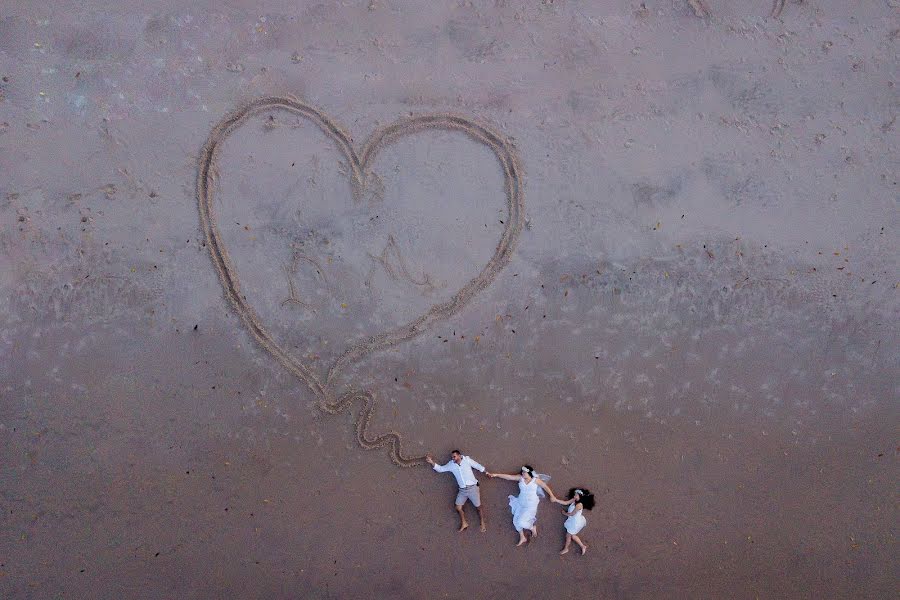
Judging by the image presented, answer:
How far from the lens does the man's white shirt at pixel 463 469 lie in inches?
226

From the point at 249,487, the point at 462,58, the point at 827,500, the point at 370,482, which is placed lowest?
the point at 249,487

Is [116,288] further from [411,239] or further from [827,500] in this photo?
[827,500]

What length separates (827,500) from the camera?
606 cm

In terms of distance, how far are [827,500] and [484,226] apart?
4.39 m

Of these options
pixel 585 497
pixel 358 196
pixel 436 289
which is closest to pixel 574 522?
pixel 585 497

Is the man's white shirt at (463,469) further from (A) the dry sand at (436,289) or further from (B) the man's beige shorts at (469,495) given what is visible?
(A) the dry sand at (436,289)

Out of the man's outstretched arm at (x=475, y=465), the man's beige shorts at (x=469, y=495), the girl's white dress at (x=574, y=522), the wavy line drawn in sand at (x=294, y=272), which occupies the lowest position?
the man's beige shorts at (x=469, y=495)

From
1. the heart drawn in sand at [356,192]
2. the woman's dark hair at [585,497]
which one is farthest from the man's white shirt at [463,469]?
the heart drawn in sand at [356,192]

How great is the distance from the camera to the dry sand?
578cm

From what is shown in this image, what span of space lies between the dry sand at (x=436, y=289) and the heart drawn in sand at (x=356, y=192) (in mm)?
49

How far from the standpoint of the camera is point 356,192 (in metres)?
5.84

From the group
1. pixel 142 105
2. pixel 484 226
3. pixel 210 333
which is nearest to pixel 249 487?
pixel 210 333

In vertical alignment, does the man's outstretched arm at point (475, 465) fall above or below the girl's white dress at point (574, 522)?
above

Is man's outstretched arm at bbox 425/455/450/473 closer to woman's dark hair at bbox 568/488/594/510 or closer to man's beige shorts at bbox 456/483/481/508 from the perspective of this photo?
man's beige shorts at bbox 456/483/481/508
